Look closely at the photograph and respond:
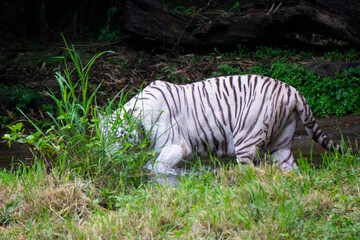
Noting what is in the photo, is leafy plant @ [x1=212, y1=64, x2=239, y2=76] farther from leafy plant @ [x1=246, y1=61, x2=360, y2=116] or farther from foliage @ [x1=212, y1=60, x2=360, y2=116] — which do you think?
leafy plant @ [x1=246, y1=61, x2=360, y2=116]

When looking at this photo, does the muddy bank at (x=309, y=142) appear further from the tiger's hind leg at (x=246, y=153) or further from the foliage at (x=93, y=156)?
the foliage at (x=93, y=156)

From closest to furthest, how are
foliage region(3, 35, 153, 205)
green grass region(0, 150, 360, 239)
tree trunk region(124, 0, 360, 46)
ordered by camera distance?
green grass region(0, 150, 360, 239), foliage region(3, 35, 153, 205), tree trunk region(124, 0, 360, 46)

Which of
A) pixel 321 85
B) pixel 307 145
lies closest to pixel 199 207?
pixel 307 145

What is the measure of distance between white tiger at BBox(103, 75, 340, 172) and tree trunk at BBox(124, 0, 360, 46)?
434cm

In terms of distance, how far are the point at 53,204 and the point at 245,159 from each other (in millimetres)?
2032

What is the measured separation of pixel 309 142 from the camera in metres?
6.63

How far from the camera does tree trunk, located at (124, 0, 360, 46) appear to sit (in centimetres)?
893

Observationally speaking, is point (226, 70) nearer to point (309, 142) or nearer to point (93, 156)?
point (309, 142)

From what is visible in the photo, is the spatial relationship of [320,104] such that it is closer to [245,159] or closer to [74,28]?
[245,159]

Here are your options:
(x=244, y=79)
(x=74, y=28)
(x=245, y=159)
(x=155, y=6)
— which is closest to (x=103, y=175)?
(x=245, y=159)

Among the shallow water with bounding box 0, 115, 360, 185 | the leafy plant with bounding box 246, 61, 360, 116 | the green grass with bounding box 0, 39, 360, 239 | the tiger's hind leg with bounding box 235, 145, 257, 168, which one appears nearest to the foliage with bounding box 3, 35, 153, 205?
the green grass with bounding box 0, 39, 360, 239

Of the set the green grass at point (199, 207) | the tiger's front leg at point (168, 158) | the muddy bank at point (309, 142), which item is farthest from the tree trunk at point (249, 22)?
the green grass at point (199, 207)

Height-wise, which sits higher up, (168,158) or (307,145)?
(168,158)

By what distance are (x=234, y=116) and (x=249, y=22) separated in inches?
198
